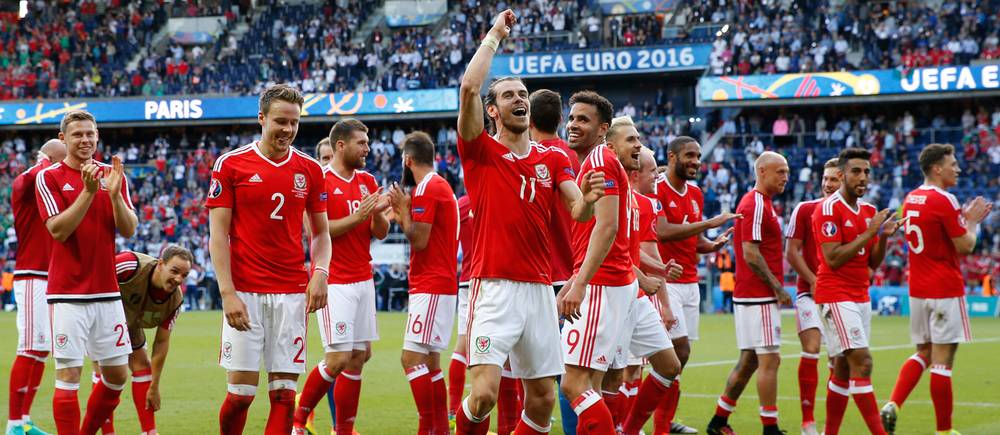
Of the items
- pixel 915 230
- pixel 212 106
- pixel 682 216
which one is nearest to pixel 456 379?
pixel 682 216

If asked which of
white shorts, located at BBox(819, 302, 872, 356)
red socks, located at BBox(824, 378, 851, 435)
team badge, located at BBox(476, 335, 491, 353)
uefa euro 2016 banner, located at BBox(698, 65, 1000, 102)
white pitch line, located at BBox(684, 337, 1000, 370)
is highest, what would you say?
uefa euro 2016 banner, located at BBox(698, 65, 1000, 102)

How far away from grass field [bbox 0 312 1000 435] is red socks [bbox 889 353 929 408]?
60 cm

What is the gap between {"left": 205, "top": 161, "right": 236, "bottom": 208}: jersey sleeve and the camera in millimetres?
6797

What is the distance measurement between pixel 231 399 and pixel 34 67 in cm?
4711

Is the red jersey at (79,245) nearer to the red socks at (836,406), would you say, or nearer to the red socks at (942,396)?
the red socks at (836,406)

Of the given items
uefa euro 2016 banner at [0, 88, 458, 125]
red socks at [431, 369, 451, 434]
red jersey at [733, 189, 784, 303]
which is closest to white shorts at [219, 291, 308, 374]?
red socks at [431, 369, 451, 434]

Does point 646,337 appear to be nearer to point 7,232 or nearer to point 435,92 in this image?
point 435,92

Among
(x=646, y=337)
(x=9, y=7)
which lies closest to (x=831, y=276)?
(x=646, y=337)

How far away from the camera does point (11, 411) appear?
8.48m

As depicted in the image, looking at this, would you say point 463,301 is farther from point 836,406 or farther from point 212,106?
point 212,106

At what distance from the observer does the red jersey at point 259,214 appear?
683 centimetres

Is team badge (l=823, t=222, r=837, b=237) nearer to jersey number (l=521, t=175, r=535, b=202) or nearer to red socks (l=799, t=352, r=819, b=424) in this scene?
red socks (l=799, t=352, r=819, b=424)

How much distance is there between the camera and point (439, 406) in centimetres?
879

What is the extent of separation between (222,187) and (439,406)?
9.38 feet
